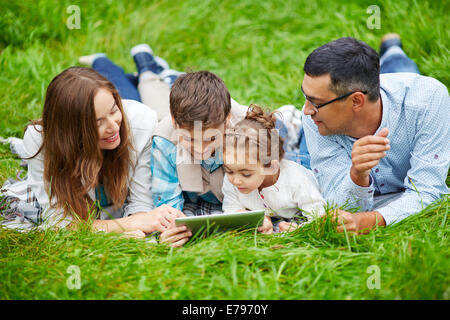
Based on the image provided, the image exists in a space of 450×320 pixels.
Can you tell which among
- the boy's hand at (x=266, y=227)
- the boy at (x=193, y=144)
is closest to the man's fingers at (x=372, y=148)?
the boy's hand at (x=266, y=227)

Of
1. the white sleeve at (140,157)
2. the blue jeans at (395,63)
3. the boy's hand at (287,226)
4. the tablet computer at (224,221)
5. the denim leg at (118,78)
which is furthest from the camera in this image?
the denim leg at (118,78)

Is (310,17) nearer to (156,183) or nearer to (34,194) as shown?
(156,183)

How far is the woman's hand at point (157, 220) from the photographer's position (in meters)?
3.35

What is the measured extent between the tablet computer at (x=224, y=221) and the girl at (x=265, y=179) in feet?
0.58

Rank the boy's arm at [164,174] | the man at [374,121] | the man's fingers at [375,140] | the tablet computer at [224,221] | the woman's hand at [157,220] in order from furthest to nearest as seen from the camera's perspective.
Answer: the boy's arm at [164,174] < the woman's hand at [157,220] < the man at [374,121] < the tablet computer at [224,221] < the man's fingers at [375,140]

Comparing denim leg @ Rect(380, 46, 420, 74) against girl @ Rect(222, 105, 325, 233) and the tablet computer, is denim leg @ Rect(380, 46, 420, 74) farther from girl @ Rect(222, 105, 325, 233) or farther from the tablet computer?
the tablet computer

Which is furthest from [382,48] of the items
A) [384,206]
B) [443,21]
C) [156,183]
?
[156,183]

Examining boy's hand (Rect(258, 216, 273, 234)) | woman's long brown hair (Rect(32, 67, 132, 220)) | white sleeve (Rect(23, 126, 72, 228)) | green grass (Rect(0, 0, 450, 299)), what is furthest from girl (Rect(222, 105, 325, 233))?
white sleeve (Rect(23, 126, 72, 228))

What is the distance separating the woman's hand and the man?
1.11m

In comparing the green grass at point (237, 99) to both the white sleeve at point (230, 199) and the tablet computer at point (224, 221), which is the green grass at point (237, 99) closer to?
the tablet computer at point (224, 221)

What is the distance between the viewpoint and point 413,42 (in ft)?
16.6

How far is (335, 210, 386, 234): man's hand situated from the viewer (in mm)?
3004

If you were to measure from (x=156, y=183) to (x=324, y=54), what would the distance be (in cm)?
151

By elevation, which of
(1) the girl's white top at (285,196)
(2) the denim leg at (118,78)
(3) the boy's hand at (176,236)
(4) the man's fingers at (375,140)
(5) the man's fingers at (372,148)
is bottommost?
(3) the boy's hand at (176,236)
